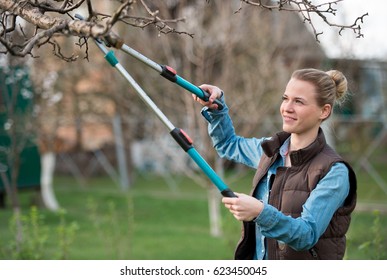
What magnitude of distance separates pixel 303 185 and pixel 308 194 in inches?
1.8

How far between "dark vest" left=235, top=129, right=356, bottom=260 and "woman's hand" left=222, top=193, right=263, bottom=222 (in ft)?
1.19

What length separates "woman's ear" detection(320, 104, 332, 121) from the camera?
304cm

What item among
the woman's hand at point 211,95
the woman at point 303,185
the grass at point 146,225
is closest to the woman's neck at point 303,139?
the woman at point 303,185

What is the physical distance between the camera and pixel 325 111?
3051 mm

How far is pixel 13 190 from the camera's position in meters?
8.88

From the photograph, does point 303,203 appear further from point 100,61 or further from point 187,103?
point 100,61

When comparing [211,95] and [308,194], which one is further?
[211,95]

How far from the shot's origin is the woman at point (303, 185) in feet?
8.89

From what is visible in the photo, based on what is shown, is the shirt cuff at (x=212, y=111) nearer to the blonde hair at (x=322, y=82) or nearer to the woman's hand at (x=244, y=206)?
the blonde hair at (x=322, y=82)

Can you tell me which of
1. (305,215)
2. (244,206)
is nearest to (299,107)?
(305,215)

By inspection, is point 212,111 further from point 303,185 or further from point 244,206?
point 244,206

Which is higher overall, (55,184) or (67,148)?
(67,148)
